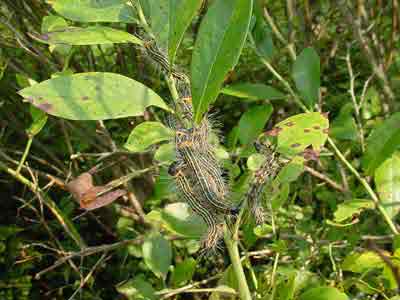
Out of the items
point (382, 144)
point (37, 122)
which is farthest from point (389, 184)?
point (37, 122)

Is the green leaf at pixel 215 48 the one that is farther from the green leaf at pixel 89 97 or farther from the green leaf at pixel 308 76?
the green leaf at pixel 308 76

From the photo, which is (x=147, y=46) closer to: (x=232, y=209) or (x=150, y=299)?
(x=232, y=209)

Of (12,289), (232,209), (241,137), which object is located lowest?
(12,289)

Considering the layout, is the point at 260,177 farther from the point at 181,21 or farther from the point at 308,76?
the point at 308,76

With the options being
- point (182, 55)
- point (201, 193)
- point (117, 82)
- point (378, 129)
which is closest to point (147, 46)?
point (117, 82)

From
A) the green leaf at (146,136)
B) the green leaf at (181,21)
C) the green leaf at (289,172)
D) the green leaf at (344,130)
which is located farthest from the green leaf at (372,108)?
the green leaf at (181,21)

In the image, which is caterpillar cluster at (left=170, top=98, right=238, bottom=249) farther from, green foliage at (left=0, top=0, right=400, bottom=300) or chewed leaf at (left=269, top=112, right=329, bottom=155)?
chewed leaf at (left=269, top=112, right=329, bottom=155)

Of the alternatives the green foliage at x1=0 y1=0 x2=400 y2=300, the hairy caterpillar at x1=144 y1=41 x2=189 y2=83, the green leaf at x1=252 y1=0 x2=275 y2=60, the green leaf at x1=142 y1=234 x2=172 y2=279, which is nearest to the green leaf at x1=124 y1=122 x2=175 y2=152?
the green foliage at x1=0 y1=0 x2=400 y2=300
